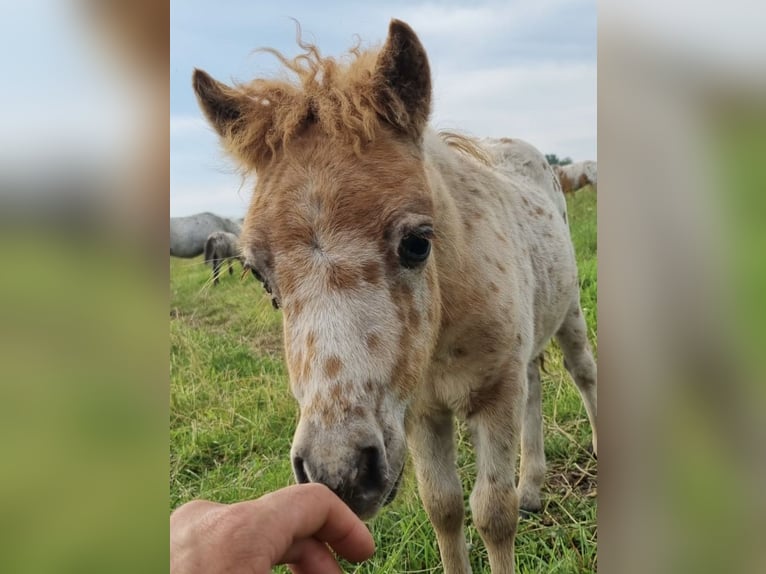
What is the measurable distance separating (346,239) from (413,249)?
14 centimetres

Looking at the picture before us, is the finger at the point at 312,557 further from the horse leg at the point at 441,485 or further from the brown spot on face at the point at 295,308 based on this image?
the horse leg at the point at 441,485

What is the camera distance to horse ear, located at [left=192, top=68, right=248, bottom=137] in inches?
46.1

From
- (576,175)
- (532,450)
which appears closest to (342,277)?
(576,175)

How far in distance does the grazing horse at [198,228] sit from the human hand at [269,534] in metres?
1.44

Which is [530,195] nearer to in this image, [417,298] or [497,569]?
[417,298]

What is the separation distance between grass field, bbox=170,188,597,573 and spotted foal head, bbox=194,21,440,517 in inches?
17.4

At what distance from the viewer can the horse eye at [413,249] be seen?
1.06 metres

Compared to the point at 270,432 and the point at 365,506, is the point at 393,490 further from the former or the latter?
the point at 270,432

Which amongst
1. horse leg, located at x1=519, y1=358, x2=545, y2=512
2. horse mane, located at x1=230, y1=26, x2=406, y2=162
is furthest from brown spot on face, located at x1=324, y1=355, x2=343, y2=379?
horse leg, located at x1=519, y1=358, x2=545, y2=512

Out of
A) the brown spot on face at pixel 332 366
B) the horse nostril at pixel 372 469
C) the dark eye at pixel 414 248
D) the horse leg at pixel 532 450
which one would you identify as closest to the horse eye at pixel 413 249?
the dark eye at pixel 414 248

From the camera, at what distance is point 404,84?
115 cm

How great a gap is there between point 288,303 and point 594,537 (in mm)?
976
